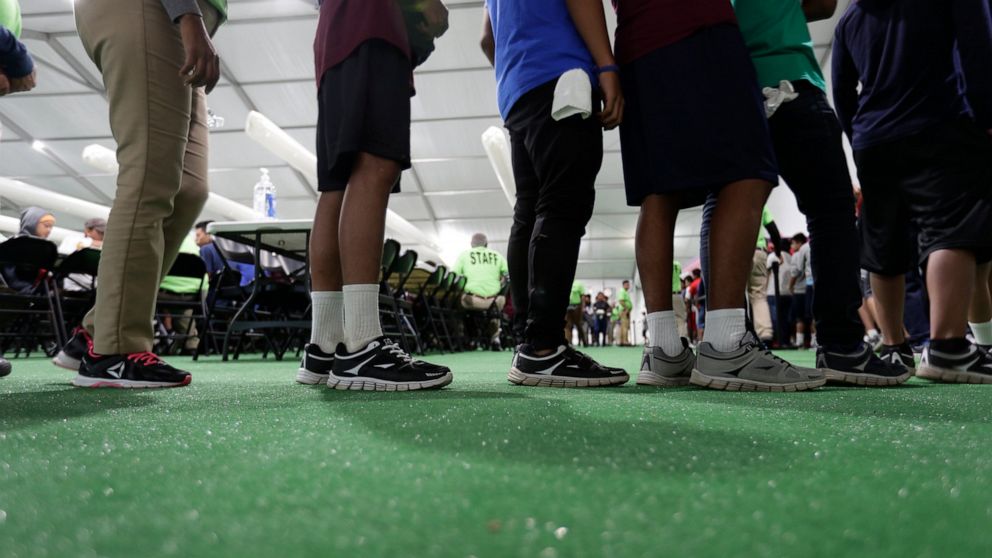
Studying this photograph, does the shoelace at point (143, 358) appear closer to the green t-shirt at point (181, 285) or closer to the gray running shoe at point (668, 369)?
the gray running shoe at point (668, 369)

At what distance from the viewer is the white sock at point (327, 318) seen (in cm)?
135

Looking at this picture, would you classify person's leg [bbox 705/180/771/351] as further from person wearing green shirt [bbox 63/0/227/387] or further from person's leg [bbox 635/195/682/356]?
person wearing green shirt [bbox 63/0/227/387]

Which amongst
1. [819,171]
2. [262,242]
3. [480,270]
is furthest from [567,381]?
[480,270]

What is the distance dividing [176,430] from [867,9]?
6.15 feet

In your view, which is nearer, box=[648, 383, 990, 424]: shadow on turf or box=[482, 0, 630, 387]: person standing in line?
box=[648, 383, 990, 424]: shadow on turf

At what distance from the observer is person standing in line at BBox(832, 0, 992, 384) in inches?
57.2

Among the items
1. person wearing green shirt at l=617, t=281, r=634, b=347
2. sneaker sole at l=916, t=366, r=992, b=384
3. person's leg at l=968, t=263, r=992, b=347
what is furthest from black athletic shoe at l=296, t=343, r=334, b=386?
person wearing green shirt at l=617, t=281, r=634, b=347

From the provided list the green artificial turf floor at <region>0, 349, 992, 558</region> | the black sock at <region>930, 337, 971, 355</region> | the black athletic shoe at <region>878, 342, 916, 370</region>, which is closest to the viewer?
the green artificial turf floor at <region>0, 349, 992, 558</region>

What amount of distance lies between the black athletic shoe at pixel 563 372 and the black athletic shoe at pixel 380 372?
0.23m

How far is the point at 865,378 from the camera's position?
1338 mm

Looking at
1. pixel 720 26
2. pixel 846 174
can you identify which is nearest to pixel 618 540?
pixel 720 26

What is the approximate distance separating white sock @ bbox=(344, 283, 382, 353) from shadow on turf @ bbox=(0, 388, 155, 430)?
36 cm

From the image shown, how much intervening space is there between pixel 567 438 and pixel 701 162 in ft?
2.80

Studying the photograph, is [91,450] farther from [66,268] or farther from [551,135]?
[66,268]
